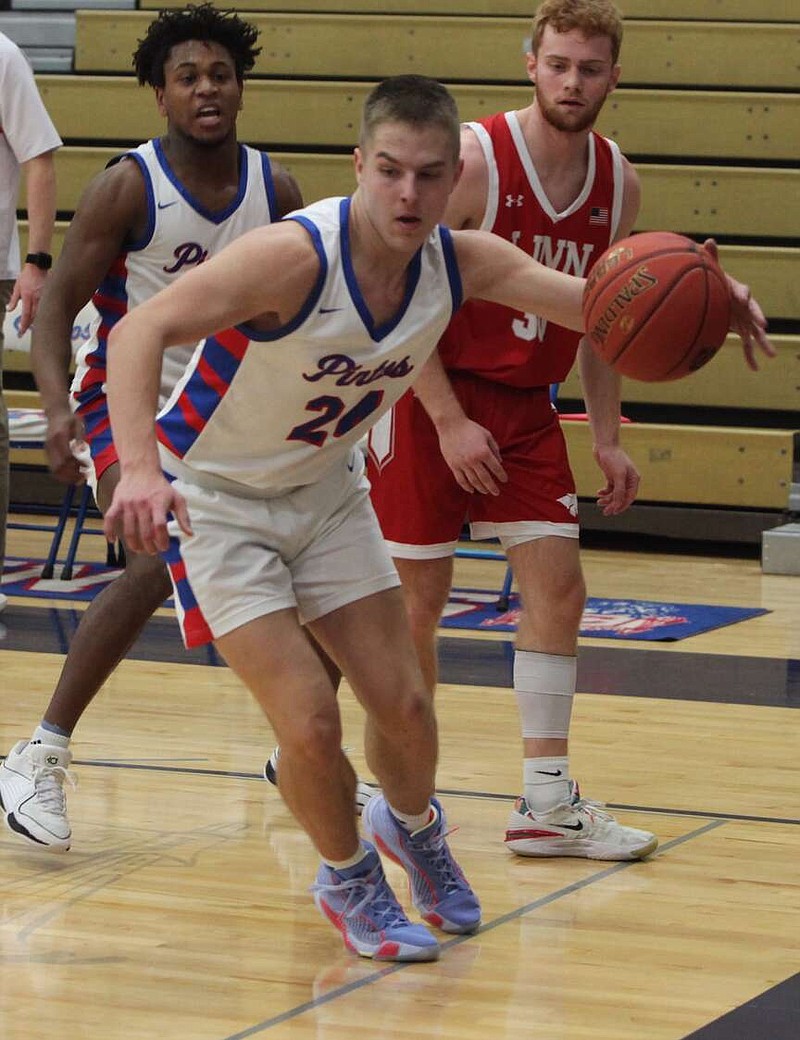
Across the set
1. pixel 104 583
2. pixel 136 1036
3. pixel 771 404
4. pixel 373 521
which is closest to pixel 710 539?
pixel 771 404

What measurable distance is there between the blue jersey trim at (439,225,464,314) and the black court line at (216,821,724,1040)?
1.02 meters

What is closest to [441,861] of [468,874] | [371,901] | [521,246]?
[371,901]

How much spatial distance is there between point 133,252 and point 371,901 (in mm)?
1410

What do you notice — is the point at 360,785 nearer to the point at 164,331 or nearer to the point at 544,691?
the point at 544,691

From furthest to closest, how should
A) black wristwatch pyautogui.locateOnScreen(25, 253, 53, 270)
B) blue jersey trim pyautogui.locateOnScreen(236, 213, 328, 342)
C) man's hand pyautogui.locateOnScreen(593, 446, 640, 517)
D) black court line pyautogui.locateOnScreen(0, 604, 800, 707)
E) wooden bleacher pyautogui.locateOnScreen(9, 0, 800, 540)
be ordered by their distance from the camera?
1. wooden bleacher pyautogui.locateOnScreen(9, 0, 800, 540)
2. black wristwatch pyautogui.locateOnScreen(25, 253, 53, 270)
3. black court line pyautogui.locateOnScreen(0, 604, 800, 707)
4. man's hand pyautogui.locateOnScreen(593, 446, 640, 517)
5. blue jersey trim pyautogui.locateOnScreen(236, 213, 328, 342)

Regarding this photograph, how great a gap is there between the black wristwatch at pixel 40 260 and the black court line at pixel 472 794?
5.42 feet

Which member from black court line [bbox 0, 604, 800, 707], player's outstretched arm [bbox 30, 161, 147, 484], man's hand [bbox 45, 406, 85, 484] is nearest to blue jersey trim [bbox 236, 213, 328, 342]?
man's hand [bbox 45, 406, 85, 484]

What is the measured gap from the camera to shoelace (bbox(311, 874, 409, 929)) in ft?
9.81

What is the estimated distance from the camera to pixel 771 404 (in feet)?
27.0

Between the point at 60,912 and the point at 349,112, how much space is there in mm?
6634

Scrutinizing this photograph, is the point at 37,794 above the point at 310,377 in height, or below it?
below

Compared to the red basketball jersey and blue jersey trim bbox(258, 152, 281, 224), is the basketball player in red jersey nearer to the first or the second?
the red basketball jersey

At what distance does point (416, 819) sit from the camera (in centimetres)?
316

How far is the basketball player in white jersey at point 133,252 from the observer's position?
362 centimetres
